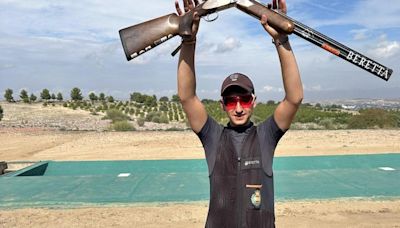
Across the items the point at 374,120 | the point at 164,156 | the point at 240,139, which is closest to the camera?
the point at 240,139

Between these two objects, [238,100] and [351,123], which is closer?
[238,100]

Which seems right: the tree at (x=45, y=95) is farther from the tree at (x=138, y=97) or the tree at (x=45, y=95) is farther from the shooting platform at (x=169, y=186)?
the shooting platform at (x=169, y=186)

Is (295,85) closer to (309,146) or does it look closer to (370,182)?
(370,182)

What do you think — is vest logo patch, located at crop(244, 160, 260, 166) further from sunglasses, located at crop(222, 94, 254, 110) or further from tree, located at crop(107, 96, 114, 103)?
tree, located at crop(107, 96, 114, 103)

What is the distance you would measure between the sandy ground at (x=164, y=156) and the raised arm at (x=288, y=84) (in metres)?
4.09

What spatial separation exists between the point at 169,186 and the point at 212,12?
5.76m

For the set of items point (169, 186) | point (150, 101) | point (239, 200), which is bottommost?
point (169, 186)

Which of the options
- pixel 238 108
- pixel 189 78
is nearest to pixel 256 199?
pixel 238 108

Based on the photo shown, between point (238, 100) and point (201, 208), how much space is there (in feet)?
15.1

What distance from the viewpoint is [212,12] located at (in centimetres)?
235

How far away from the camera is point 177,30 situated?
2.36 metres

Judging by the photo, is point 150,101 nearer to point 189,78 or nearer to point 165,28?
point 165,28

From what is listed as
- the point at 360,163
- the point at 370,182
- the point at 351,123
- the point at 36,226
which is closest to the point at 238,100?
the point at 36,226

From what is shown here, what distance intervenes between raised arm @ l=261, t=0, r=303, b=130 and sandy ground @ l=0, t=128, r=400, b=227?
13.4 ft
